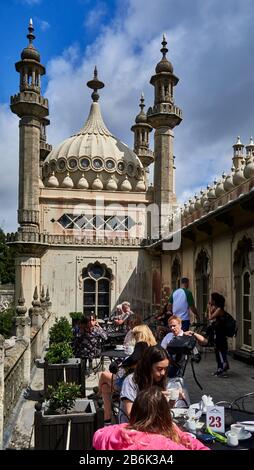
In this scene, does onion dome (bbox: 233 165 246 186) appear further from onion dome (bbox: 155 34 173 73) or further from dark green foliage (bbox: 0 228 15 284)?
dark green foliage (bbox: 0 228 15 284)

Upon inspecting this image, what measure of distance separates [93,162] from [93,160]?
13 cm

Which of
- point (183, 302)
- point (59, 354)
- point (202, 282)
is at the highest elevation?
point (202, 282)

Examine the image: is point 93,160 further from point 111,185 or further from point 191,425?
point 191,425

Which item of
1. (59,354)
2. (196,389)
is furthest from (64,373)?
(196,389)

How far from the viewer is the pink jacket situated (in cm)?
254

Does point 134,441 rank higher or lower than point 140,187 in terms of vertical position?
lower

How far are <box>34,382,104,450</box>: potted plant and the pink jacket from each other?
2.00 metres

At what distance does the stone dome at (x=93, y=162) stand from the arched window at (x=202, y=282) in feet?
37.6

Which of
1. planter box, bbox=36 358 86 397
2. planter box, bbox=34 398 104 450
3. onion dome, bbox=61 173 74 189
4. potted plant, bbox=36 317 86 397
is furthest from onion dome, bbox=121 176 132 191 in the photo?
planter box, bbox=34 398 104 450

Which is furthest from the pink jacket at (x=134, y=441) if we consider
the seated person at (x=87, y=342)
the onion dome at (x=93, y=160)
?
the onion dome at (x=93, y=160)

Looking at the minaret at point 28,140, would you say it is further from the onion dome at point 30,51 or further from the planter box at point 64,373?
the planter box at point 64,373

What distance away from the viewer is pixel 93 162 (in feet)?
84.7

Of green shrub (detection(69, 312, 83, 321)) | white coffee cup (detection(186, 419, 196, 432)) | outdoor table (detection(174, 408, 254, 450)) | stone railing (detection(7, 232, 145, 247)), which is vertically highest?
stone railing (detection(7, 232, 145, 247))
